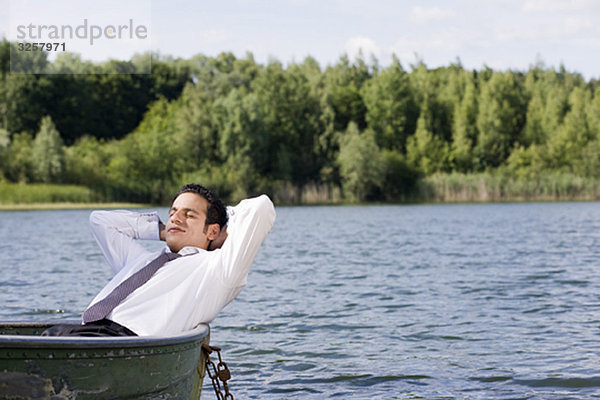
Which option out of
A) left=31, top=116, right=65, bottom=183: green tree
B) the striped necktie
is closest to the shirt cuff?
the striped necktie

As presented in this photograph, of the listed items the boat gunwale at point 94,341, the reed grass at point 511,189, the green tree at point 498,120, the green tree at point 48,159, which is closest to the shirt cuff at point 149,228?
the boat gunwale at point 94,341

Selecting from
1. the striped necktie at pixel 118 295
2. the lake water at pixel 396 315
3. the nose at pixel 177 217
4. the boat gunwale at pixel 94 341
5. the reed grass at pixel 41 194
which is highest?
the reed grass at pixel 41 194

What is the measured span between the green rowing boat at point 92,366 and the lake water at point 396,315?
245 centimetres

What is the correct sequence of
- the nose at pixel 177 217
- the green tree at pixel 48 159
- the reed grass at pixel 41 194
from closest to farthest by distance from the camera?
the nose at pixel 177 217 < the reed grass at pixel 41 194 < the green tree at pixel 48 159

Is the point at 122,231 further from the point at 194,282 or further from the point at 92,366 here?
the point at 92,366

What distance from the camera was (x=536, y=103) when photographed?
7450 cm

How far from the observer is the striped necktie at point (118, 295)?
422 cm

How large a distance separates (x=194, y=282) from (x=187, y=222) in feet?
1.38

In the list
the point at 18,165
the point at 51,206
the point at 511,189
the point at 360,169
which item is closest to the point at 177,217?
the point at 51,206

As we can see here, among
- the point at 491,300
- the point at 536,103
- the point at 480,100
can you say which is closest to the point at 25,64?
the point at 480,100

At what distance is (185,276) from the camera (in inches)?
170

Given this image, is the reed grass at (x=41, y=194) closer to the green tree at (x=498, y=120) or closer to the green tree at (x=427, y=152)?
the green tree at (x=427, y=152)

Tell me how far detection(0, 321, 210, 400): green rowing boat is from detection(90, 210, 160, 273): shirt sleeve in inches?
32.0

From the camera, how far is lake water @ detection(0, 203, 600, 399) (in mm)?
7047
